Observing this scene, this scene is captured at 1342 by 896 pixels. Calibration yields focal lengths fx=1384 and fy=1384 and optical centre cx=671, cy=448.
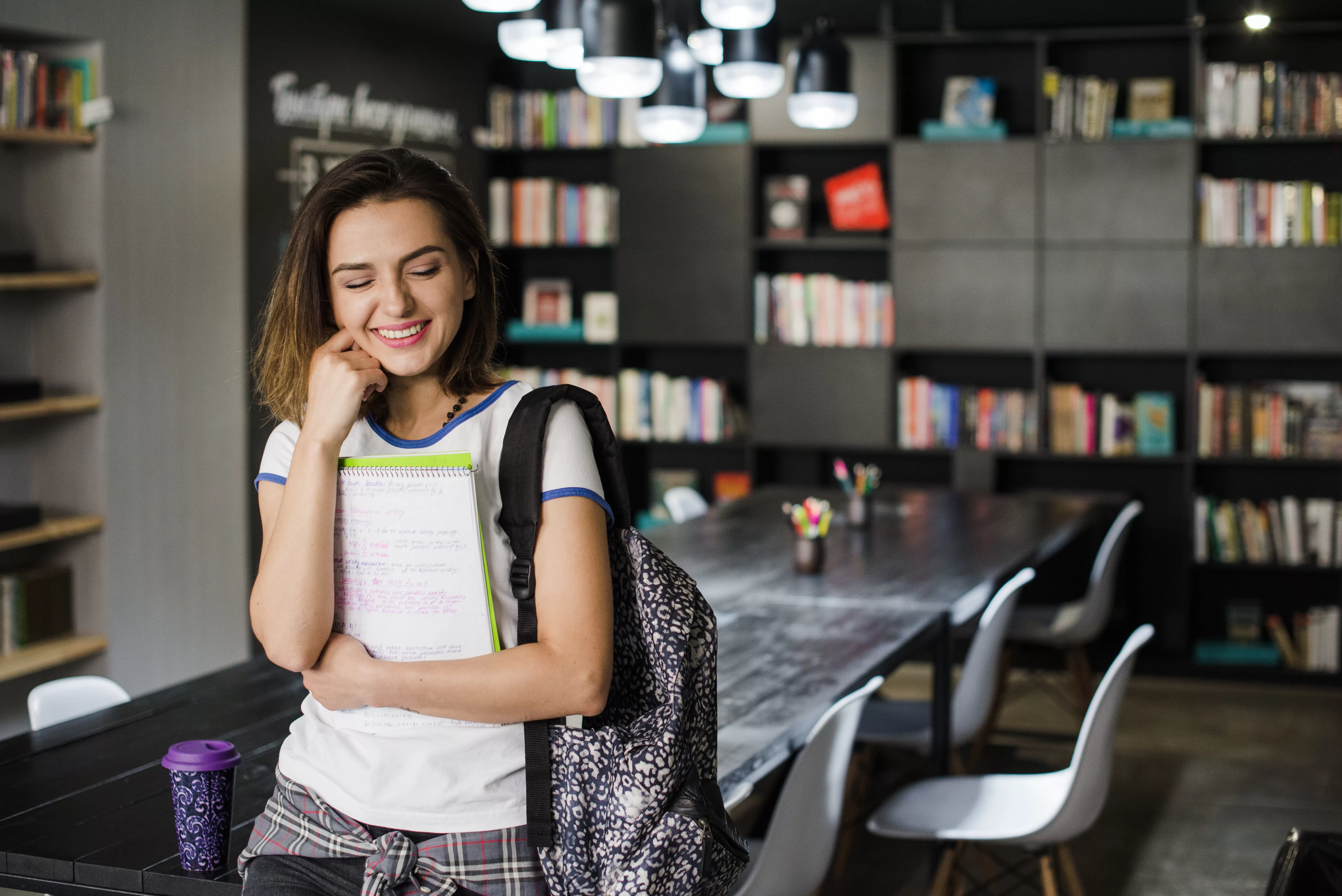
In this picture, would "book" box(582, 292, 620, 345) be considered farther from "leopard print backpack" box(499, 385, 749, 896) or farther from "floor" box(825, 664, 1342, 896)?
"leopard print backpack" box(499, 385, 749, 896)

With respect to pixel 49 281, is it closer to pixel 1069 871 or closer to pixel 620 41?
pixel 620 41

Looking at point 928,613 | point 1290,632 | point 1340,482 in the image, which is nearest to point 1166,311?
point 1340,482

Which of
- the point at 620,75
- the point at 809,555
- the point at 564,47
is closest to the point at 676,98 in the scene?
the point at 564,47

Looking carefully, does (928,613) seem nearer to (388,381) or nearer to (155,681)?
(388,381)

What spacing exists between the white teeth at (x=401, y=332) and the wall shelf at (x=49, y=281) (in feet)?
10.5

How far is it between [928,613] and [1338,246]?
328cm

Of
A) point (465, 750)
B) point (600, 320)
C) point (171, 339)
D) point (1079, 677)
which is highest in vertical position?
point (600, 320)

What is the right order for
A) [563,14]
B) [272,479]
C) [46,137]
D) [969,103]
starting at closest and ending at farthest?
1. [272,479]
2. [563,14]
3. [46,137]
4. [969,103]

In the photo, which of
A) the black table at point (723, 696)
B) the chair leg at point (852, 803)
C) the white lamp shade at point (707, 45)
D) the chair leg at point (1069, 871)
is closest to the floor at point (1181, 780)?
the chair leg at point (852, 803)

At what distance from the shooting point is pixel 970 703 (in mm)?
3449

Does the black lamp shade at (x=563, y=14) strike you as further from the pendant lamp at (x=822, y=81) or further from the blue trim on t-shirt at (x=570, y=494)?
the blue trim on t-shirt at (x=570, y=494)

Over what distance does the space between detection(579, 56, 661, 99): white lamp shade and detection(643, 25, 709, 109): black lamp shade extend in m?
0.48

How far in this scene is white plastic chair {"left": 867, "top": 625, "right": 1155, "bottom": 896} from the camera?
267 centimetres

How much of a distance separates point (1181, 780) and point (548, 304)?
3580 millimetres
